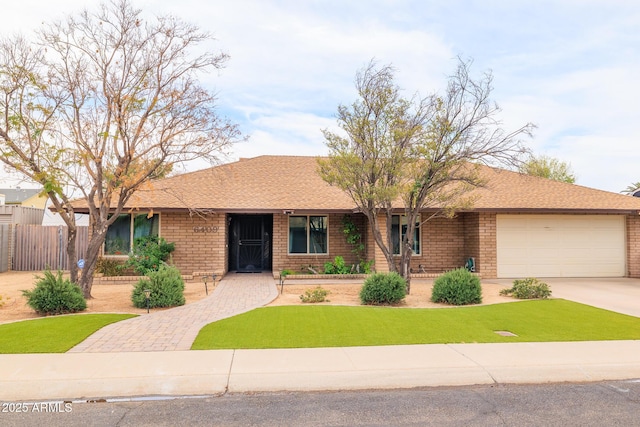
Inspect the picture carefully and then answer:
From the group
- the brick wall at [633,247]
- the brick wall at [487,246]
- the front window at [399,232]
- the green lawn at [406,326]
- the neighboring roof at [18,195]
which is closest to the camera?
the green lawn at [406,326]

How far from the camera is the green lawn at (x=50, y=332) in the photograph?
21.7ft

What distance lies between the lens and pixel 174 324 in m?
8.38

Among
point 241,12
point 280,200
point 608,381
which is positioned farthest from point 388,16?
point 608,381

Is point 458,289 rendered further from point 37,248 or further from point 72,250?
point 37,248

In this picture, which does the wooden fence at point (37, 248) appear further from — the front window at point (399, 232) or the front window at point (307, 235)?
the front window at point (399, 232)

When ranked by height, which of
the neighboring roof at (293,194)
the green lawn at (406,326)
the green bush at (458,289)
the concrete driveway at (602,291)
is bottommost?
the concrete driveway at (602,291)

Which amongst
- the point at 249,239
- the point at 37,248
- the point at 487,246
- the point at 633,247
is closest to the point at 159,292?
the point at 249,239

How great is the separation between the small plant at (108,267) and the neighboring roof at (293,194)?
191cm

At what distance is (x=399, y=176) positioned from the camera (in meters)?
11.8

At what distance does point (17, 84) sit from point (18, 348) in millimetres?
6176

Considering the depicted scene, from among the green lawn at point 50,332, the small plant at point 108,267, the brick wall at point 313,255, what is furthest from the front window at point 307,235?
the green lawn at point 50,332

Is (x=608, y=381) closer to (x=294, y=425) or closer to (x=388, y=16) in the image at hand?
(x=294, y=425)

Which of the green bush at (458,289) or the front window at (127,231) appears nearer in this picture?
the green bush at (458,289)

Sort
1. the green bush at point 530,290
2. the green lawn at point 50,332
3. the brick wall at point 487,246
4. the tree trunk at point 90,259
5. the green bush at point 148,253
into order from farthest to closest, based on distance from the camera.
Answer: the brick wall at point 487,246 < the green bush at point 148,253 < the green bush at point 530,290 < the tree trunk at point 90,259 < the green lawn at point 50,332
